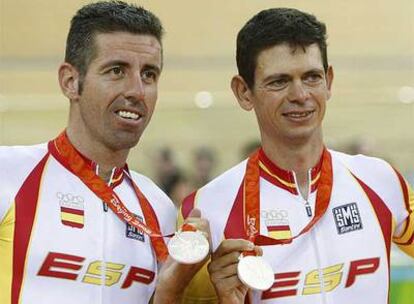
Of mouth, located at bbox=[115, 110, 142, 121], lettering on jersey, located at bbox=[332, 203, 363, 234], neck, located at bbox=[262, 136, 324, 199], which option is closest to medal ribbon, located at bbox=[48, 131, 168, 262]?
mouth, located at bbox=[115, 110, 142, 121]

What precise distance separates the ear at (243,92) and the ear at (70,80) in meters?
Result: 0.66

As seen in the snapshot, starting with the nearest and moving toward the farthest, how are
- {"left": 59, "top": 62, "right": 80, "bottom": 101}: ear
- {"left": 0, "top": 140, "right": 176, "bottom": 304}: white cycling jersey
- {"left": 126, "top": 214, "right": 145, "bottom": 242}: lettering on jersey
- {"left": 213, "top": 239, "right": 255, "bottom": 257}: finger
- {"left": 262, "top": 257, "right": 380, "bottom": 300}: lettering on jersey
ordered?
1. {"left": 213, "top": 239, "right": 255, "bottom": 257}: finger
2. {"left": 0, "top": 140, "right": 176, "bottom": 304}: white cycling jersey
3. {"left": 262, "top": 257, "right": 380, "bottom": 300}: lettering on jersey
4. {"left": 126, "top": 214, "right": 145, "bottom": 242}: lettering on jersey
5. {"left": 59, "top": 62, "right": 80, "bottom": 101}: ear

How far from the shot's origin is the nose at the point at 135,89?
3949 mm

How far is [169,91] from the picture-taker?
1273 cm

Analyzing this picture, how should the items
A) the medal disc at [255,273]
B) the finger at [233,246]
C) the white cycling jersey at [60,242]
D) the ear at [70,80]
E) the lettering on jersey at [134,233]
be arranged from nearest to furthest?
the medal disc at [255,273] → the finger at [233,246] → the white cycling jersey at [60,242] → the lettering on jersey at [134,233] → the ear at [70,80]

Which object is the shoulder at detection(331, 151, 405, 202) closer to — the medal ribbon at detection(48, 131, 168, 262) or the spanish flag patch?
the spanish flag patch

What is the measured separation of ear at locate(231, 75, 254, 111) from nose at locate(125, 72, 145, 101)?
0.45 metres

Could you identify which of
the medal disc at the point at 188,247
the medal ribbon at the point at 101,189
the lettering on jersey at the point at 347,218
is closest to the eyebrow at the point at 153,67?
the medal ribbon at the point at 101,189

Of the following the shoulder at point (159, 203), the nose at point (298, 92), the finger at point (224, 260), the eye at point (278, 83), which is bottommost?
the finger at point (224, 260)

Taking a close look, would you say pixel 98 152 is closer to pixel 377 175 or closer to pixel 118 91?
pixel 118 91

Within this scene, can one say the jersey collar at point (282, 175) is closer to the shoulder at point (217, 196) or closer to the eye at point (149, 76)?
the shoulder at point (217, 196)

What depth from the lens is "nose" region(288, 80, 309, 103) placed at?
12.9ft

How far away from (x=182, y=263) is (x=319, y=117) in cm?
87

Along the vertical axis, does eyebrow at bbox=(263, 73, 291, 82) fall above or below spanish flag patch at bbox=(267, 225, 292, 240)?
above
